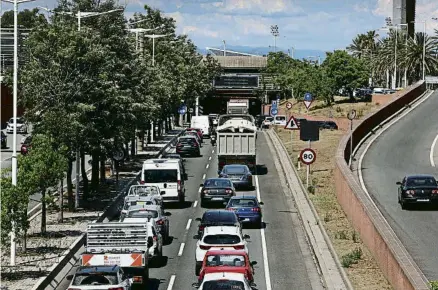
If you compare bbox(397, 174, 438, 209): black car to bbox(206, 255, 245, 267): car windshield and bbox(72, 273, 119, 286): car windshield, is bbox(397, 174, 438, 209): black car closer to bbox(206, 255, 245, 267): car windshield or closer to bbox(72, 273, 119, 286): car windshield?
bbox(206, 255, 245, 267): car windshield

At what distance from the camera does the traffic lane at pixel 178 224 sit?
2847cm

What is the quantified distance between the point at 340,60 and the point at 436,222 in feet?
246

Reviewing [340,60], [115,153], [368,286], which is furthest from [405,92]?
[368,286]

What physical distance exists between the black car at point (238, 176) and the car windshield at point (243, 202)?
1073 centimetres

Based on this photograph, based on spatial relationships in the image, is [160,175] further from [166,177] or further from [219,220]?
[219,220]

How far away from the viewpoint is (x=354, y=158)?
198 feet

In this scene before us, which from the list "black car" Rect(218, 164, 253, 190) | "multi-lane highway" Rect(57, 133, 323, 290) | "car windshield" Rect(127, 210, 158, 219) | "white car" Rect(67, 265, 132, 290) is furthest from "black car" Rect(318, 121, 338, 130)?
"white car" Rect(67, 265, 132, 290)

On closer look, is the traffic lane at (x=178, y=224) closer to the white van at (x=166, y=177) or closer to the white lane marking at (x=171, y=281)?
the white lane marking at (x=171, y=281)

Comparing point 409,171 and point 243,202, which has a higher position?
point 409,171

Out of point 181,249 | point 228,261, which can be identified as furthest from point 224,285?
point 181,249

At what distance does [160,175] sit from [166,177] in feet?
1.13

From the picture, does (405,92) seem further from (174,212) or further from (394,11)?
(394,11)

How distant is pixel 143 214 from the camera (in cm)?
3347

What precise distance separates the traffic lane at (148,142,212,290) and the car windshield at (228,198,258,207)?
7.27ft
